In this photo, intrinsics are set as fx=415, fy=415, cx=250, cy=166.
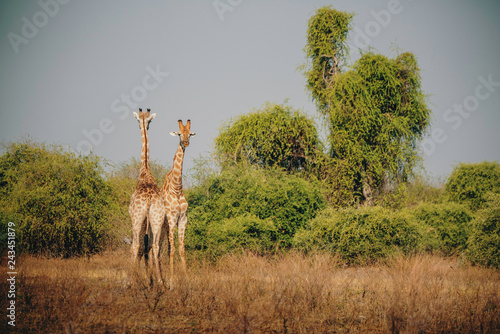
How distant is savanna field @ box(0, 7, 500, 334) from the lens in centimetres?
755

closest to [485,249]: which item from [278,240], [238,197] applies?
[278,240]

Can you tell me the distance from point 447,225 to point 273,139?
10184mm

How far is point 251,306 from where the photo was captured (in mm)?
7441

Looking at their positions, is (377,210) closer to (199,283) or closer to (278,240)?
(278,240)

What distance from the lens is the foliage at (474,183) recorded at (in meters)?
25.5

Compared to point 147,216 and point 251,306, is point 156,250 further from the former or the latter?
point 251,306

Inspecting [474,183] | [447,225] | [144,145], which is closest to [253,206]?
[144,145]

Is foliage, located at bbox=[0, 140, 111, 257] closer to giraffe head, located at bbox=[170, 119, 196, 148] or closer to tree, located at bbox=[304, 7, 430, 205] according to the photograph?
giraffe head, located at bbox=[170, 119, 196, 148]

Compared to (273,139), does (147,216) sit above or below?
below

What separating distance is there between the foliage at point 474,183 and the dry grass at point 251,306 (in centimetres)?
1802

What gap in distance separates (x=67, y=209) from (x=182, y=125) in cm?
869

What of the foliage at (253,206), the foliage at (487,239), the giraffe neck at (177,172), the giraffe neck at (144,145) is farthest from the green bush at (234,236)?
the foliage at (487,239)

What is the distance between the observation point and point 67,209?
16.6m

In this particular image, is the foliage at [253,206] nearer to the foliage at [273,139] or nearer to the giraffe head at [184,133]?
the giraffe head at [184,133]
